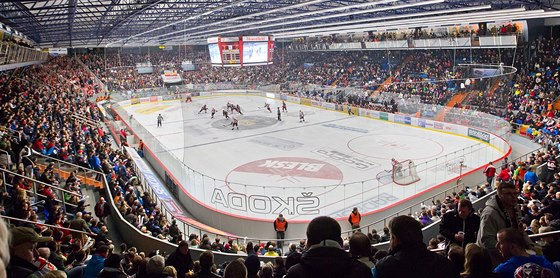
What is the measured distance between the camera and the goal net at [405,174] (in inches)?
576

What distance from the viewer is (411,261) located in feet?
7.89

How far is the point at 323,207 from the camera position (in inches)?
498

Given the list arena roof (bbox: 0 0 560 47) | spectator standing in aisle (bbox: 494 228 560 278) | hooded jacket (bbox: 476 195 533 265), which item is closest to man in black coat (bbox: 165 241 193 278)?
hooded jacket (bbox: 476 195 533 265)

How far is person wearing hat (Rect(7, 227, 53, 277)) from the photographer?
2.76 metres

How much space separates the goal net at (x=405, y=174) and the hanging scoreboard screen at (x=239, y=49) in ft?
74.4

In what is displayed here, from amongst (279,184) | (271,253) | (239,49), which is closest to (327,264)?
(271,253)

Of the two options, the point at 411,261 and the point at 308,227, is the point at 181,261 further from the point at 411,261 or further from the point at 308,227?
the point at 411,261

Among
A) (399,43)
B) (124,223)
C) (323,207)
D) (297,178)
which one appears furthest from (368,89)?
(124,223)

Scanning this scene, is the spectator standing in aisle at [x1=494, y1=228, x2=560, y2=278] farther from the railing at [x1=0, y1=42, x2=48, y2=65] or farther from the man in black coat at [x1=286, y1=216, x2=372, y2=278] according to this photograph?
the railing at [x1=0, y1=42, x2=48, y2=65]

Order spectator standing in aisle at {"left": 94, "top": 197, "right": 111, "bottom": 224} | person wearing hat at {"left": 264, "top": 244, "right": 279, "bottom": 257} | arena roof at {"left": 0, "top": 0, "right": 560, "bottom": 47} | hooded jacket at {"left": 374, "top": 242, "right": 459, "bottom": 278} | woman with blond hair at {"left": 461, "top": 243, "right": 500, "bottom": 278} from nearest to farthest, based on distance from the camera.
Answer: hooded jacket at {"left": 374, "top": 242, "right": 459, "bottom": 278} → woman with blond hair at {"left": 461, "top": 243, "right": 500, "bottom": 278} → person wearing hat at {"left": 264, "top": 244, "right": 279, "bottom": 257} → spectator standing in aisle at {"left": 94, "top": 197, "right": 111, "bottom": 224} → arena roof at {"left": 0, "top": 0, "right": 560, "bottom": 47}

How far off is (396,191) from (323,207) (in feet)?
10.2

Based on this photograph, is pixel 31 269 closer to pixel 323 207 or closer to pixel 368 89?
pixel 323 207

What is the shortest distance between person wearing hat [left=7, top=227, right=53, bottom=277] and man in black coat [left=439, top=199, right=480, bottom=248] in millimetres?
3440

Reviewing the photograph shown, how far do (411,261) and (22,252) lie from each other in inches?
101
